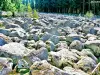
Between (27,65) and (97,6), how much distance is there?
44.9 metres

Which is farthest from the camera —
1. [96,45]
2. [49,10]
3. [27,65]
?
[49,10]

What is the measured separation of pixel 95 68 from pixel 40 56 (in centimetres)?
79

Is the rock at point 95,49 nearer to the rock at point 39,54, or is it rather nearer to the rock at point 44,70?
the rock at point 39,54

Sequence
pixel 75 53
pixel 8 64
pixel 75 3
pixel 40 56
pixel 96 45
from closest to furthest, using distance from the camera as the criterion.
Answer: pixel 8 64
pixel 40 56
pixel 75 53
pixel 96 45
pixel 75 3

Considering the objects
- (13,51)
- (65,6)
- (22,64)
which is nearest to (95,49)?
(13,51)

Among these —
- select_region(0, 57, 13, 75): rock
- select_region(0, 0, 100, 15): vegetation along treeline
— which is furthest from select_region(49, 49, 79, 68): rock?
select_region(0, 0, 100, 15): vegetation along treeline

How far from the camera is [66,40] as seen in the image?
6.49 m

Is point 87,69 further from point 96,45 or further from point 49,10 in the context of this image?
point 49,10

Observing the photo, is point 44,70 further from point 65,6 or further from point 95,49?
point 65,6

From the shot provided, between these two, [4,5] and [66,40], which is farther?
[4,5]

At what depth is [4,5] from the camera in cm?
2977

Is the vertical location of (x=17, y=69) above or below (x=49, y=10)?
above

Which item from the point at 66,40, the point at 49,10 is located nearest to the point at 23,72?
the point at 66,40

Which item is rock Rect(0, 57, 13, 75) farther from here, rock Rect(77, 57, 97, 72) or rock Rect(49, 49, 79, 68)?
rock Rect(77, 57, 97, 72)
